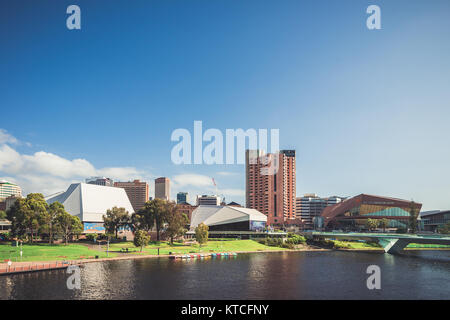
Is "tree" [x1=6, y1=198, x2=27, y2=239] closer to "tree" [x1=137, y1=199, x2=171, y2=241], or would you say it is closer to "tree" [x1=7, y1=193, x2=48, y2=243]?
"tree" [x1=7, y1=193, x2=48, y2=243]

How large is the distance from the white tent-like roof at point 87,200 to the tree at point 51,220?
84.2ft

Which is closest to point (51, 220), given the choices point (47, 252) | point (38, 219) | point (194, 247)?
point (38, 219)

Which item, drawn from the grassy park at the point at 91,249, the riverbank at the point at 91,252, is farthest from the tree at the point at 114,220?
the riverbank at the point at 91,252

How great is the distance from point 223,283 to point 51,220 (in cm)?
8841

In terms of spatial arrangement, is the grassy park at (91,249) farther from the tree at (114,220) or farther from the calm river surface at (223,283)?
the calm river surface at (223,283)

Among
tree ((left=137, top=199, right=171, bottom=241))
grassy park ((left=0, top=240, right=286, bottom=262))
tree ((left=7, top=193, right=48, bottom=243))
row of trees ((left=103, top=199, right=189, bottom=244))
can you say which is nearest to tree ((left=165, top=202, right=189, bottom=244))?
row of trees ((left=103, top=199, right=189, bottom=244))

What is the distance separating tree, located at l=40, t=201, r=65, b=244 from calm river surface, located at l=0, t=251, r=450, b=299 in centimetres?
4183

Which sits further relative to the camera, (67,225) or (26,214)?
(67,225)

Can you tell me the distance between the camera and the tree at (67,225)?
129 metres

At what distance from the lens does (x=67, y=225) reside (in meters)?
131

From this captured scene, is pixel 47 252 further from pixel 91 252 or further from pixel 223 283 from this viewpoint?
pixel 223 283
